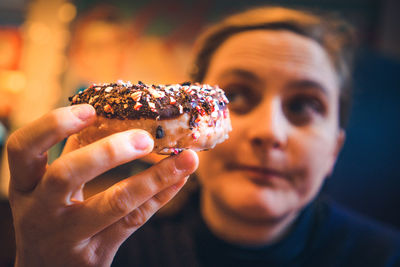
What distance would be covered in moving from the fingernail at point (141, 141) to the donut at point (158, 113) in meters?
0.05

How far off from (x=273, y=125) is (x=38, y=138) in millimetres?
826

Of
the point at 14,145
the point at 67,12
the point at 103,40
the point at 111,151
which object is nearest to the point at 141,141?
the point at 111,151

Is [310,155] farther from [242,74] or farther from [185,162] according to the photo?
[185,162]

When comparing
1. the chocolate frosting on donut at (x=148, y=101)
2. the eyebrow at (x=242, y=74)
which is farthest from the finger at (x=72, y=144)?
the eyebrow at (x=242, y=74)

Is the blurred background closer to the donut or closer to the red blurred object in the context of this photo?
the red blurred object

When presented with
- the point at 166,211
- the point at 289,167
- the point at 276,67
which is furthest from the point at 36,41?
the point at 289,167

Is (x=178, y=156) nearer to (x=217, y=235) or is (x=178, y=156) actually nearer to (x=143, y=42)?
(x=217, y=235)

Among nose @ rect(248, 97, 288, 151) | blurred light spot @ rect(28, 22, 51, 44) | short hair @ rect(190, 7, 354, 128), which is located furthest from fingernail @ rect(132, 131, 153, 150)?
blurred light spot @ rect(28, 22, 51, 44)

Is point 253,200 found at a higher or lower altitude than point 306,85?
lower

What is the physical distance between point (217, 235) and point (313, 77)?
96 cm

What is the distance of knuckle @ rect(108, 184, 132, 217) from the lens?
25.5 inches

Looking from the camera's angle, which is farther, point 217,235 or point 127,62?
point 127,62

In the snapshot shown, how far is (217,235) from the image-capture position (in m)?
1.44

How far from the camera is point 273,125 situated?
3.53ft
